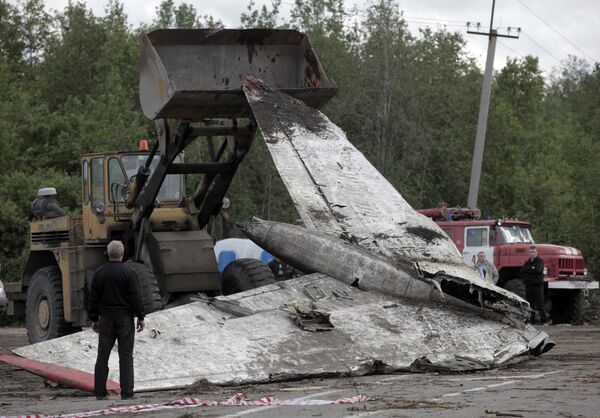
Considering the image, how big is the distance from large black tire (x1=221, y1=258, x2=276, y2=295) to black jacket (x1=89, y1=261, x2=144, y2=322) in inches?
206

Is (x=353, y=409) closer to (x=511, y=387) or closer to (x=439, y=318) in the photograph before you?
(x=511, y=387)

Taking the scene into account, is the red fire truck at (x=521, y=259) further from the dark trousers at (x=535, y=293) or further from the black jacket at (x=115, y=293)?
the black jacket at (x=115, y=293)

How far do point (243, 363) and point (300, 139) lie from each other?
4.70m

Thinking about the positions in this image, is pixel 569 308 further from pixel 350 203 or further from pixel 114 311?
pixel 114 311

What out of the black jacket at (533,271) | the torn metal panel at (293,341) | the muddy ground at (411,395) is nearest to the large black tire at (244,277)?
the torn metal panel at (293,341)

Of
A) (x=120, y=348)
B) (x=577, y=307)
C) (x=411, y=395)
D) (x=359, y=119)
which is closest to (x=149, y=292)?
(x=120, y=348)

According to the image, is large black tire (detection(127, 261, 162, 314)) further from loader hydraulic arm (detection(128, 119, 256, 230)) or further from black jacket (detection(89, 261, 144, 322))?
black jacket (detection(89, 261, 144, 322))

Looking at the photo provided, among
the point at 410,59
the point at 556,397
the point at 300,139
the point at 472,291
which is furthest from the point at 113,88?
the point at 556,397

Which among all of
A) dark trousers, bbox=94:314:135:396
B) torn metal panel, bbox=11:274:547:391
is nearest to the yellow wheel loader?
torn metal panel, bbox=11:274:547:391

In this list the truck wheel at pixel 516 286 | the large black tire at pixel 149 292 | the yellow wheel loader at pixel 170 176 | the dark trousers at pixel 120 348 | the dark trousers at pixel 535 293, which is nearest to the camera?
the dark trousers at pixel 120 348

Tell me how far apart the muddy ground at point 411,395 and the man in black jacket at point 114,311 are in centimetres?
32

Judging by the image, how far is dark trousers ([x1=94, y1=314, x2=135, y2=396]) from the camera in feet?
32.3

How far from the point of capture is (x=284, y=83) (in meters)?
16.1

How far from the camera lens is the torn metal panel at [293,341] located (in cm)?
1036
